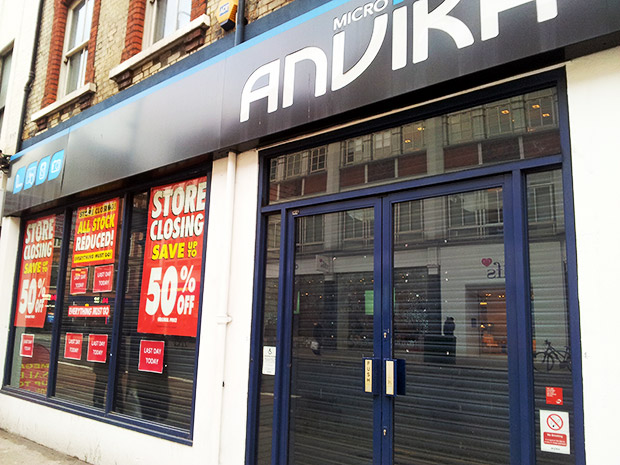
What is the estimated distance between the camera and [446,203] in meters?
3.71

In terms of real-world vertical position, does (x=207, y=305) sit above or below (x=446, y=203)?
below

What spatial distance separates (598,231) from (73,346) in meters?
6.28

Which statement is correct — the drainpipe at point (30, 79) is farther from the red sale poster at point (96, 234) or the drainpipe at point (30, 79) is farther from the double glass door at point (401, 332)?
the double glass door at point (401, 332)

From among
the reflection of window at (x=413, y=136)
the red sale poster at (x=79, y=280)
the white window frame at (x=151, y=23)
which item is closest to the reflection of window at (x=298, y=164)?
the reflection of window at (x=413, y=136)

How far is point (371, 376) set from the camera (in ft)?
12.5

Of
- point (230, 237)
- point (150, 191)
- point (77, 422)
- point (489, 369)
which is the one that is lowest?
point (77, 422)

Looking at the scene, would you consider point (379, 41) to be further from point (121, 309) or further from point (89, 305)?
point (89, 305)

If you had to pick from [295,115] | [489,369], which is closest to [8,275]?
[295,115]

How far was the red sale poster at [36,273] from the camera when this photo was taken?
7.54m

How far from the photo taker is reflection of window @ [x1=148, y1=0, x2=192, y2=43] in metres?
6.41

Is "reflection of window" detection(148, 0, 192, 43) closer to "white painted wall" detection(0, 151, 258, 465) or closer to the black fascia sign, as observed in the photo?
the black fascia sign

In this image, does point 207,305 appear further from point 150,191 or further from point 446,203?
point 446,203

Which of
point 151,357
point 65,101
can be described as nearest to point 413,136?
point 151,357

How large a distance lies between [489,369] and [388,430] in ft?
2.91
